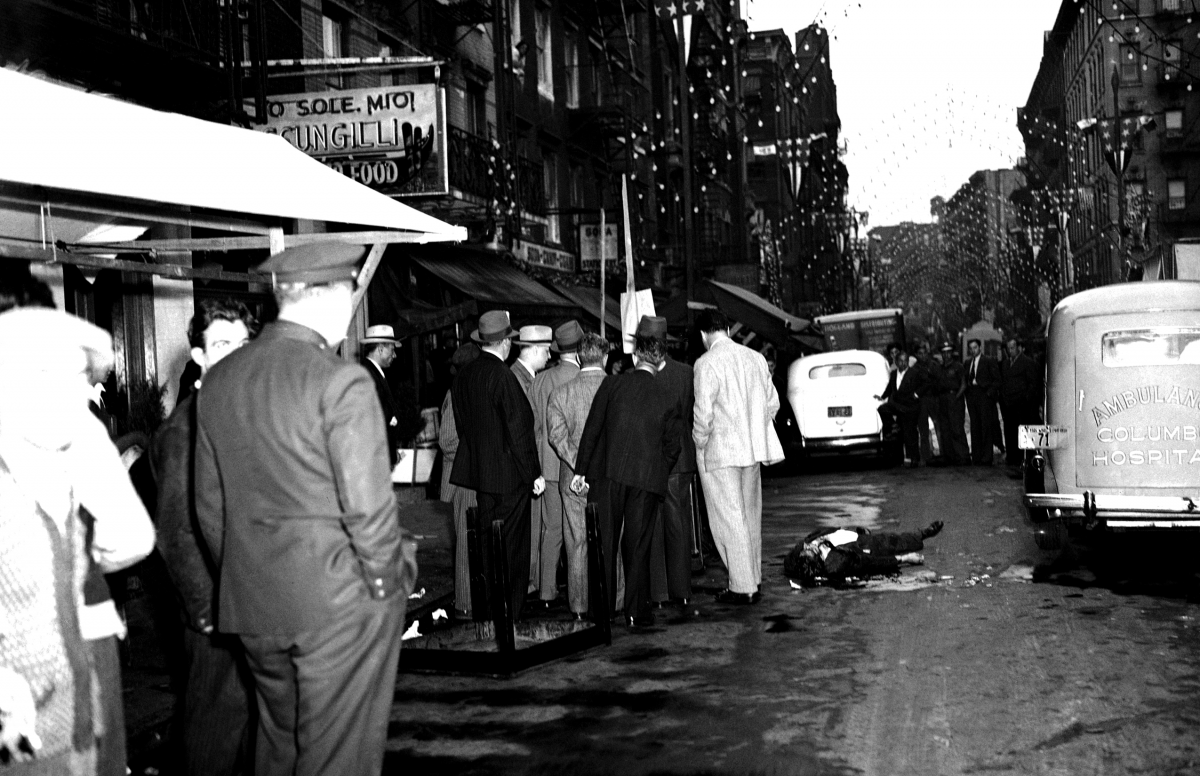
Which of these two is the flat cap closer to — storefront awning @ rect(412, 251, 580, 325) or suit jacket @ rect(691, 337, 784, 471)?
suit jacket @ rect(691, 337, 784, 471)

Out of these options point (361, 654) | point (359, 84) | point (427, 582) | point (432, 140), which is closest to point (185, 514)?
point (361, 654)

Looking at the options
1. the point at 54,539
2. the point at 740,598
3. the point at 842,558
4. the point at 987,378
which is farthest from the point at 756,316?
the point at 54,539

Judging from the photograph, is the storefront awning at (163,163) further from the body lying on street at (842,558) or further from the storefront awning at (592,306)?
the storefront awning at (592,306)

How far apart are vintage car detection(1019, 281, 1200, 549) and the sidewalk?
5.12m

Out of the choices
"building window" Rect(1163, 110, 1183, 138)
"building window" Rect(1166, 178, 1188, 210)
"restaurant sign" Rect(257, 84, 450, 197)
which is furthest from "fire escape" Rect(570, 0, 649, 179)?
"building window" Rect(1163, 110, 1183, 138)

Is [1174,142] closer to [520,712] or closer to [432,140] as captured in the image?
[432,140]

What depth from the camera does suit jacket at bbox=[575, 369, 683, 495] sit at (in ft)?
31.6

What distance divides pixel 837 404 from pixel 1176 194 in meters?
49.5

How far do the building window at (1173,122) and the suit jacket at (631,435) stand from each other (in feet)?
205

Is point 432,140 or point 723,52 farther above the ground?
point 723,52

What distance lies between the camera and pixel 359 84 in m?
19.4

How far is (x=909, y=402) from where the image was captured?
923 inches

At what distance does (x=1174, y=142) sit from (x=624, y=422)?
62.4 metres

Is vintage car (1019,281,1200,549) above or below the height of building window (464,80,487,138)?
below
